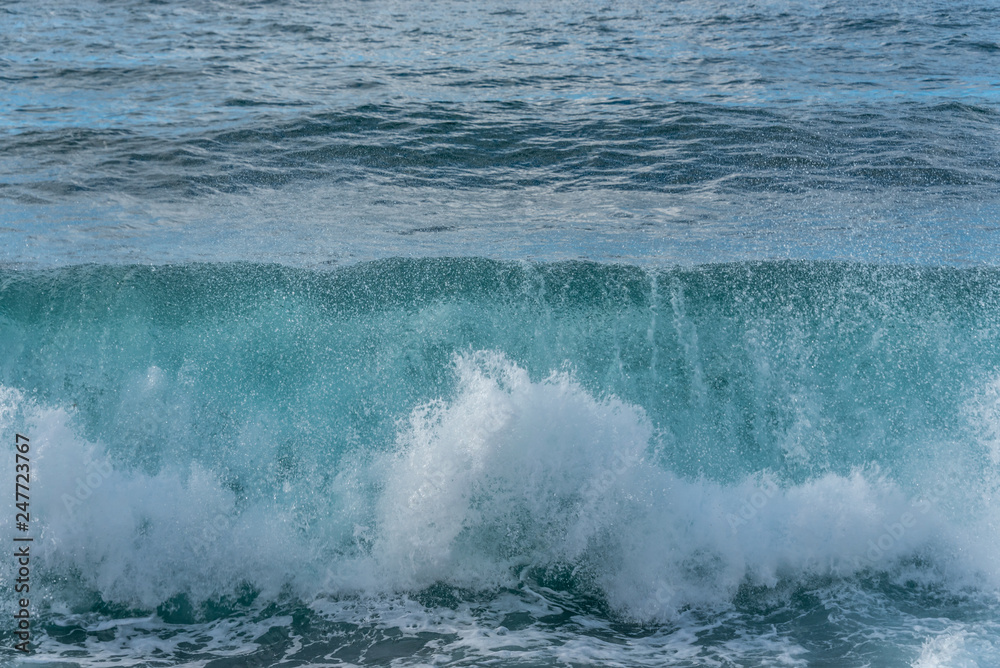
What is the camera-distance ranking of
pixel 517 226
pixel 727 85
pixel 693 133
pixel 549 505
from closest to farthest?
1. pixel 549 505
2. pixel 517 226
3. pixel 693 133
4. pixel 727 85

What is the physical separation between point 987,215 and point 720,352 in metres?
5.97

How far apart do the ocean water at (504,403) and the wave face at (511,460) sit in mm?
30

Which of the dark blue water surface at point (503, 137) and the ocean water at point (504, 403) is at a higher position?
the dark blue water surface at point (503, 137)

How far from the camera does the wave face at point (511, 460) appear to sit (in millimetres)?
6941

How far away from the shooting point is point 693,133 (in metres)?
13.6

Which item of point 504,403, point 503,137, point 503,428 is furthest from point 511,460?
point 503,137

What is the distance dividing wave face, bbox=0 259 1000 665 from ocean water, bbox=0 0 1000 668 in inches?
1.2

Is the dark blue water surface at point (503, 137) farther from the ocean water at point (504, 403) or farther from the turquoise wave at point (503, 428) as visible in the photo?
the turquoise wave at point (503, 428)

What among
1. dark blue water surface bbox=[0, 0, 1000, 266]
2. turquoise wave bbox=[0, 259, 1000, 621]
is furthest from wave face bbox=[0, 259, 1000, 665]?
dark blue water surface bbox=[0, 0, 1000, 266]

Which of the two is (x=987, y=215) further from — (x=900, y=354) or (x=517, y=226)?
(x=517, y=226)

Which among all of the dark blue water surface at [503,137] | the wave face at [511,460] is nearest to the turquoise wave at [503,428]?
the wave face at [511,460]

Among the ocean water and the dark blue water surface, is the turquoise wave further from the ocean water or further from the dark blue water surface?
the dark blue water surface

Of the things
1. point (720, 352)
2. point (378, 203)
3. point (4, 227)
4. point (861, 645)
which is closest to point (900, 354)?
point (720, 352)

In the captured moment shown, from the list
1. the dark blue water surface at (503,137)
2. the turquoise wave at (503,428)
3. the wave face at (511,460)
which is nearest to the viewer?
the wave face at (511,460)
